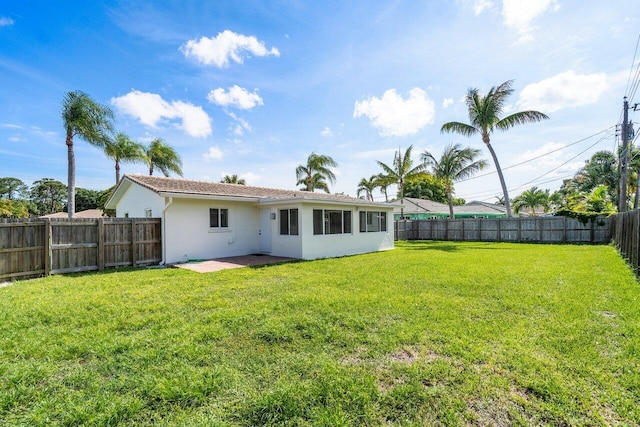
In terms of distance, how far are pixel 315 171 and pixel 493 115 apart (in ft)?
48.1

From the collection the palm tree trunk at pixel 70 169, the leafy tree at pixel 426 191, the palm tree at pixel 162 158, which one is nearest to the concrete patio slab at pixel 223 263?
the palm tree trunk at pixel 70 169

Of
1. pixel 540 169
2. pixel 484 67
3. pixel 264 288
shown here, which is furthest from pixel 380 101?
pixel 540 169

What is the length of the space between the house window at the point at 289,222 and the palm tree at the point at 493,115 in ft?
53.2

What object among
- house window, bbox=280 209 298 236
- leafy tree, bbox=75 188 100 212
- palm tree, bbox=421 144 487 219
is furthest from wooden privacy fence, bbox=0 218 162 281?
leafy tree, bbox=75 188 100 212

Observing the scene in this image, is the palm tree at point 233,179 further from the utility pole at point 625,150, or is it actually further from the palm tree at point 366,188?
the utility pole at point 625,150

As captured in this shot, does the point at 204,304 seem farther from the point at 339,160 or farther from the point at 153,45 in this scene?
the point at 339,160

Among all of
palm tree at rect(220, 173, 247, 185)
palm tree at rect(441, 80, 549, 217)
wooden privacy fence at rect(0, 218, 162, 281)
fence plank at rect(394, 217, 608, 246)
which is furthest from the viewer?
palm tree at rect(220, 173, 247, 185)

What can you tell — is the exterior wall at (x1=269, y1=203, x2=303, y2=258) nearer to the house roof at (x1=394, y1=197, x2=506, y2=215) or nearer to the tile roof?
the tile roof

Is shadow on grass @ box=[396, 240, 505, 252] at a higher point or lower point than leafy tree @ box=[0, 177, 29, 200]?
lower

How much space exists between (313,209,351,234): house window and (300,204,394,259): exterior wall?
0.58ft

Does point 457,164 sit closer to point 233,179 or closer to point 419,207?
point 419,207

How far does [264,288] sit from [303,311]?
198cm

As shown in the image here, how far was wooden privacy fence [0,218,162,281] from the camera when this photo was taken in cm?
785

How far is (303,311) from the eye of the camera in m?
4.99
